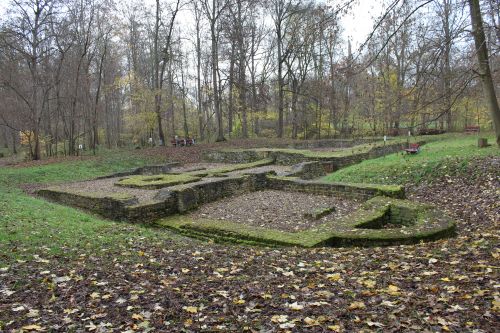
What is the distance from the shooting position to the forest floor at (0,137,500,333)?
12.0 feet

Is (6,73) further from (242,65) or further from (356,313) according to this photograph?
(356,313)

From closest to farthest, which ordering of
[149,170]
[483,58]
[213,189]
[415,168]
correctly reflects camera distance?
[483,58] → [213,189] → [415,168] → [149,170]

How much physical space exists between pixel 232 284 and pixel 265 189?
944 centimetres

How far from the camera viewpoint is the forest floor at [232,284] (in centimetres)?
366

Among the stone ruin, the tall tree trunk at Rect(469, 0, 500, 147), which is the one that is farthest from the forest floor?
the tall tree trunk at Rect(469, 0, 500, 147)

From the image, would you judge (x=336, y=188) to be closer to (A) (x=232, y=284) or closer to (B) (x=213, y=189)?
(B) (x=213, y=189)

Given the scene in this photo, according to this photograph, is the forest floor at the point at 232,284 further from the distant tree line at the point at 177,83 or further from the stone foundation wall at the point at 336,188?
the distant tree line at the point at 177,83

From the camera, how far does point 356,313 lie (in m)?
3.80

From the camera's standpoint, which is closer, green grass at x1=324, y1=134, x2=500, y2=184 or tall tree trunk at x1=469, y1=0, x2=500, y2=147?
tall tree trunk at x1=469, y1=0, x2=500, y2=147

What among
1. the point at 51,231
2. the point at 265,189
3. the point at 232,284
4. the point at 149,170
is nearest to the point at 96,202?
the point at 51,231

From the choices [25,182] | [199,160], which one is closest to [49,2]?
[25,182]

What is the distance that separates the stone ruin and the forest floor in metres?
0.80

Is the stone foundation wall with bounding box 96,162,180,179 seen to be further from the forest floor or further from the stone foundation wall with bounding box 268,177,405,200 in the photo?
the forest floor

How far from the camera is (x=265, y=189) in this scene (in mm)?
14227
